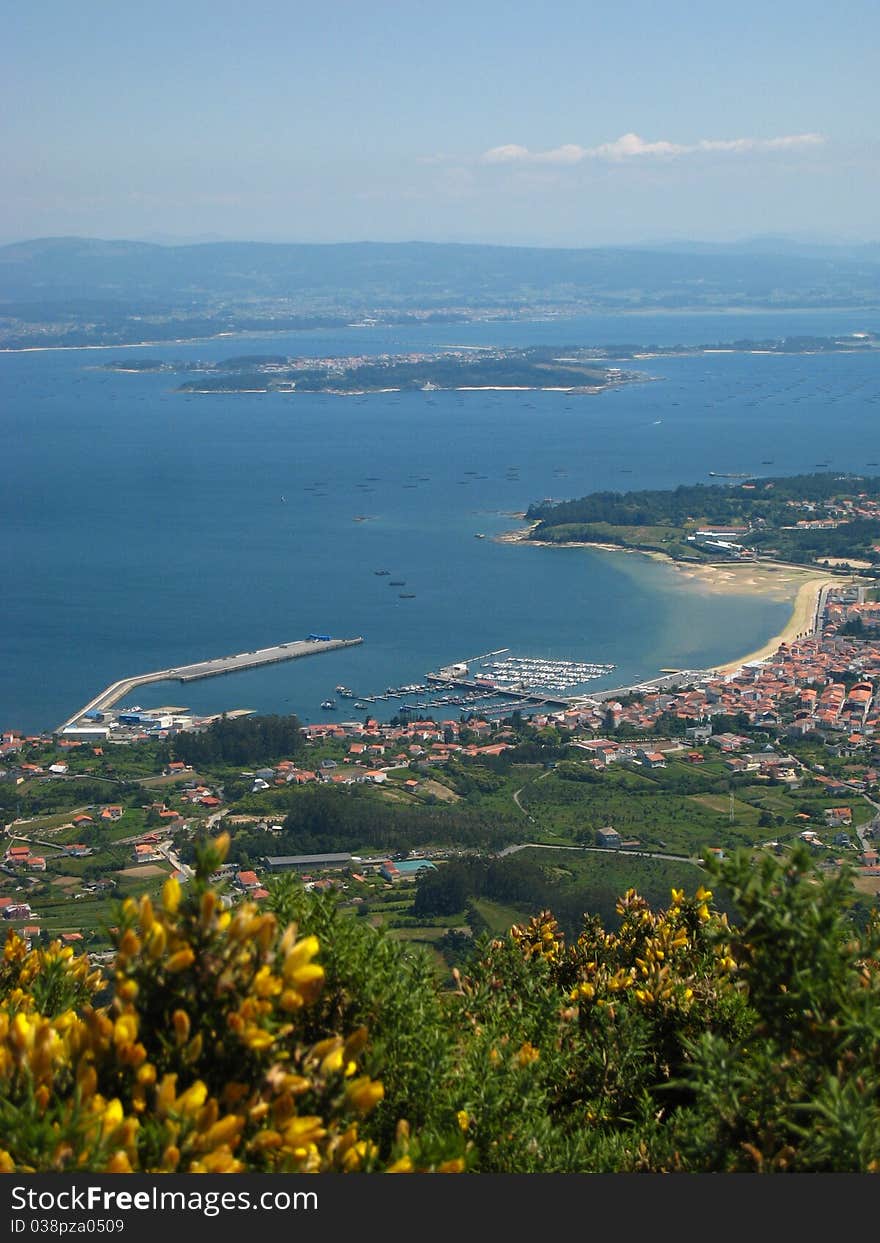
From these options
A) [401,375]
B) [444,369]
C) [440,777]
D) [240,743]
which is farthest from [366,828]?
[444,369]

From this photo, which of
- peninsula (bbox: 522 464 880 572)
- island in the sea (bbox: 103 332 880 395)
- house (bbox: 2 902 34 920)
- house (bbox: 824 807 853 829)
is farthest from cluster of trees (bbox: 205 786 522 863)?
island in the sea (bbox: 103 332 880 395)

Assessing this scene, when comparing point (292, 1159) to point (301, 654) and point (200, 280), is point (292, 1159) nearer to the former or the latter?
point (301, 654)

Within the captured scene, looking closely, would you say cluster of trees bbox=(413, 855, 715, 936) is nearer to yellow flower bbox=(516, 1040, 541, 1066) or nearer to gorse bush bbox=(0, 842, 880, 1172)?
yellow flower bbox=(516, 1040, 541, 1066)

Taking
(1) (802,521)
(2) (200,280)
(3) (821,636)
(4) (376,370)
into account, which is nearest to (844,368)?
(4) (376,370)

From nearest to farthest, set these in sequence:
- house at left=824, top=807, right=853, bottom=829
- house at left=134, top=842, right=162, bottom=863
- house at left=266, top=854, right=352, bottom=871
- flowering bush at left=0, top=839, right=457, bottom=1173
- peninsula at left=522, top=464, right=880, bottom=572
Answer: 1. flowering bush at left=0, top=839, right=457, bottom=1173
2. house at left=266, top=854, right=352, bottom=871
3. house at left=134, top=842, right=162, bottom=863
4. house at left=824, top=807, right=853, bottom=829
5. peninsula at left=522, top=464, right=880, bottom=572

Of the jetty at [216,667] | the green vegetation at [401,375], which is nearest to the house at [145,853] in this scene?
the jetty at [216,667]

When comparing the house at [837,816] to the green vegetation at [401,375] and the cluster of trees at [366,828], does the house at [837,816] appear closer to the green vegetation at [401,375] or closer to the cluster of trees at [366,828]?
the cluster of trees at [366,828]

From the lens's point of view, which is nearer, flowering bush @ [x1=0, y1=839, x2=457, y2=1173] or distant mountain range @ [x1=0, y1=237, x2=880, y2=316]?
flowering bush @ [x1=0, y1=839, x2=457, y2=1173]
